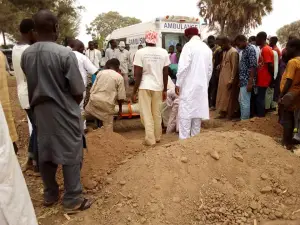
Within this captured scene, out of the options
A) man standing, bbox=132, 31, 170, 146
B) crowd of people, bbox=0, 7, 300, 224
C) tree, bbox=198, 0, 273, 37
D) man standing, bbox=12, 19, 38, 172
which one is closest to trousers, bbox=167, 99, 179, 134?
crowd of people, bbox=0, 7, 300, 224

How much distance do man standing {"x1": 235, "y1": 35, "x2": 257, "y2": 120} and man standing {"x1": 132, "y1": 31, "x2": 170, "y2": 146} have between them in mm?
1738

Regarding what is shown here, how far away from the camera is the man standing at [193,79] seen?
15.2ft

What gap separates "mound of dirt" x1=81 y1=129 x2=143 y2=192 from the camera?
344 centimetres

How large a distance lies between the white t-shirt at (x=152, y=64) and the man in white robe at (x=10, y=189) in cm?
300

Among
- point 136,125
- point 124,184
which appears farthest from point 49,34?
point 136,125

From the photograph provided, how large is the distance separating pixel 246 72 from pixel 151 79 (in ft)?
6.78

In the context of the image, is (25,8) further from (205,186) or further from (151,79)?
(205,186)

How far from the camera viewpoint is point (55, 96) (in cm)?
266

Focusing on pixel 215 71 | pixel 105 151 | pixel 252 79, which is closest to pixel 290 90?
pixel 252 79

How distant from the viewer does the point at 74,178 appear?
2844mm

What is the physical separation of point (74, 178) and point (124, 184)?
528 millimetres

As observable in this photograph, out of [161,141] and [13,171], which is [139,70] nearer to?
[161,141]

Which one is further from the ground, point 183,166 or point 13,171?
point 13,171

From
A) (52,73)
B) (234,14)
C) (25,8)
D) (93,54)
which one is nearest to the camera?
(52,73)
